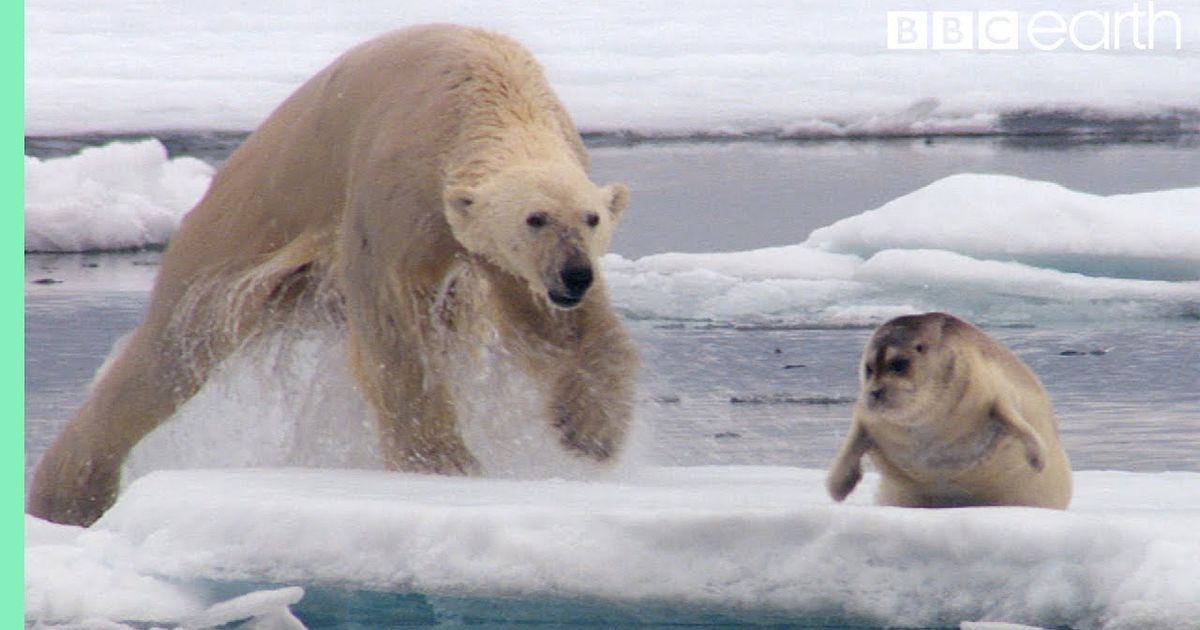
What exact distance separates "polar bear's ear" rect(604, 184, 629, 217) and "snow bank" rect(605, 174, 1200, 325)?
4.57 m

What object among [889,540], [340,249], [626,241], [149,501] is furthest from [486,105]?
[626,241]

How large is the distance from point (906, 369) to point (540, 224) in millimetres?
1176

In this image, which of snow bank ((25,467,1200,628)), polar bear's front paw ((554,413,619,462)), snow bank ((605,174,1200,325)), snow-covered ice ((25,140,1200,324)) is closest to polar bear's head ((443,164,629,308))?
polar bear's front paw ((554,413,619,462))

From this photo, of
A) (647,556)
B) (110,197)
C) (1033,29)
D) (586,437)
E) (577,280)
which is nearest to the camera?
(647,556)

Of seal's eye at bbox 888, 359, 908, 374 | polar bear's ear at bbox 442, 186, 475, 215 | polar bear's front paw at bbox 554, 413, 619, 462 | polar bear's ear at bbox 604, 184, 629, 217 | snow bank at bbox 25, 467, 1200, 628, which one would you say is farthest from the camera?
polar bear's front paw at bbox 554, 413, 619, 462

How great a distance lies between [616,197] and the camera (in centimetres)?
531

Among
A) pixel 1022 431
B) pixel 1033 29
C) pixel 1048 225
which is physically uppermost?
pixel 1033 29

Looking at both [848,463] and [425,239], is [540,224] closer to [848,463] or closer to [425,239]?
[425,239]

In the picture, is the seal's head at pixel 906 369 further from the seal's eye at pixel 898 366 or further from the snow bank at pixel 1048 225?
the snow bank at pixel 1048 225

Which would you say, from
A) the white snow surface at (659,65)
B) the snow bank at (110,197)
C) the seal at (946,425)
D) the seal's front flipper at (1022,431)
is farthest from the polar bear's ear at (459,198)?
the snow bank at (110,197)

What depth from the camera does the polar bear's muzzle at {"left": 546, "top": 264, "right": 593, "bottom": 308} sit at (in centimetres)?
483

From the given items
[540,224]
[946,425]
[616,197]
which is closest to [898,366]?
[946,425]

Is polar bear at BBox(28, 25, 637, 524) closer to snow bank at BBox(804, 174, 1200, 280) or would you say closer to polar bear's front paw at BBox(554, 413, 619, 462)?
polar bear's front paw at BBox(554, 413, 619, 462)

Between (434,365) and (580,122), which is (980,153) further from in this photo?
(434,365)
